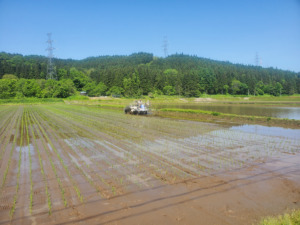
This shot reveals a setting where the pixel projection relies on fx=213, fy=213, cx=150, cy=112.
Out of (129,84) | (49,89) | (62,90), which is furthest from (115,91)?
(49,89)

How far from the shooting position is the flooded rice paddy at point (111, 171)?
4.25 meters

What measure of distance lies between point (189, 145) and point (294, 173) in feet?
14.0

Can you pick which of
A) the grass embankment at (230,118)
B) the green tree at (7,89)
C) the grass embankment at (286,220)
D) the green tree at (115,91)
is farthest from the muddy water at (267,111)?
the green tree at (7,89)

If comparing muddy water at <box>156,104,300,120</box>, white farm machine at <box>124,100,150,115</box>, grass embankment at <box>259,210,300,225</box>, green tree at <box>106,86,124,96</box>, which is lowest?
grass embankment at <box>259,210,300,225</box>

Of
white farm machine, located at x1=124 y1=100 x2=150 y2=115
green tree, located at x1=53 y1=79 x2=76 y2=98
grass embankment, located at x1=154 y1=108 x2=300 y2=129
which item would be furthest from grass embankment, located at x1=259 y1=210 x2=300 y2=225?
green tree, located at x1=53 y1=79 x2=76 y2=98

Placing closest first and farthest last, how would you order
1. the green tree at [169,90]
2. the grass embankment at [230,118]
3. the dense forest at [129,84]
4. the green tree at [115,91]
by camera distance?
the grass embankment at [230,118] → the dense forest at [129,84] → the green tree at [115,91] → the green tree at [169,90]

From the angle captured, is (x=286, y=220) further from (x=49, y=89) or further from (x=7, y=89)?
(x=7, y=89)

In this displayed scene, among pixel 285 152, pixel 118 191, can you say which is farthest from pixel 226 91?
pixel 118 191

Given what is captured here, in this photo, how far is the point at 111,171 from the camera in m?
6.45

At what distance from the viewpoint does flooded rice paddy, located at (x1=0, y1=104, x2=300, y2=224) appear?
167 inches

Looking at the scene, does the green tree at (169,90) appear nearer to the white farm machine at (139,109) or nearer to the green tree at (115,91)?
the green tree at (115,91)

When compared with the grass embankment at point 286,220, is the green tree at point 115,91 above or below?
above

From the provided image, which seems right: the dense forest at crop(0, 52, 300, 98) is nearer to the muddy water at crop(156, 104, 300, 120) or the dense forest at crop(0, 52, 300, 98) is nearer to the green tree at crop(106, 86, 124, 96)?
the green tree at crop(106, 86, 124, 96)

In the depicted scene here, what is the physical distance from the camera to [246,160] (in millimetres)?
7477
